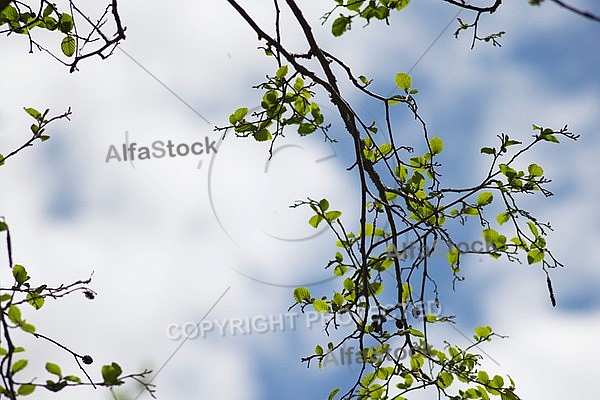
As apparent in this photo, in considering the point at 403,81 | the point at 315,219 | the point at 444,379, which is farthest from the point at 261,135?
the point at 444,379

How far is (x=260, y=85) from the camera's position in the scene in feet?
6.76

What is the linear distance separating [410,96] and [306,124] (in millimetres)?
329

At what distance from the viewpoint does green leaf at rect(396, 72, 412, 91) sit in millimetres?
2133

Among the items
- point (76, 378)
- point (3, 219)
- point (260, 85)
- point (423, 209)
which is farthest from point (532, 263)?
point (3, 219)

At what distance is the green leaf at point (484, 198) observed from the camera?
2.16 meters

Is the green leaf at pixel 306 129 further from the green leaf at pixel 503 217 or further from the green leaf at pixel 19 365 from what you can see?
the green leaf at pixel 19 365

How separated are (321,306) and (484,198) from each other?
1.96 feet

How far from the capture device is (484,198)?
2.16 metres

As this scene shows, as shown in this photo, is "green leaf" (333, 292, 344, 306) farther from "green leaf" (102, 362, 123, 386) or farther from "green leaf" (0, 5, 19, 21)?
"green leaf" (0, 5, 19, 21)

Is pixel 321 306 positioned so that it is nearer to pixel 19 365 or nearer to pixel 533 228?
pixel 533 228

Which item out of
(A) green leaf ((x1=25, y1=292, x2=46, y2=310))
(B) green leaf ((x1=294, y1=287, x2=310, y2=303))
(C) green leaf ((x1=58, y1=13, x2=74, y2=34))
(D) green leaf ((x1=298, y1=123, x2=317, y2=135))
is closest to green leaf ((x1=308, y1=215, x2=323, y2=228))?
(B) green leaf ((x1=294, y1=287, x2=310, y2=303))

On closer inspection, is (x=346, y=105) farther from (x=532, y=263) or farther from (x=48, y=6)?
(x=48, y=6)

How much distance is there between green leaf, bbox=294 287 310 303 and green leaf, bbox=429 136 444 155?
0.58 metres

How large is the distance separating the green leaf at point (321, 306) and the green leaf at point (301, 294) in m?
0.04
